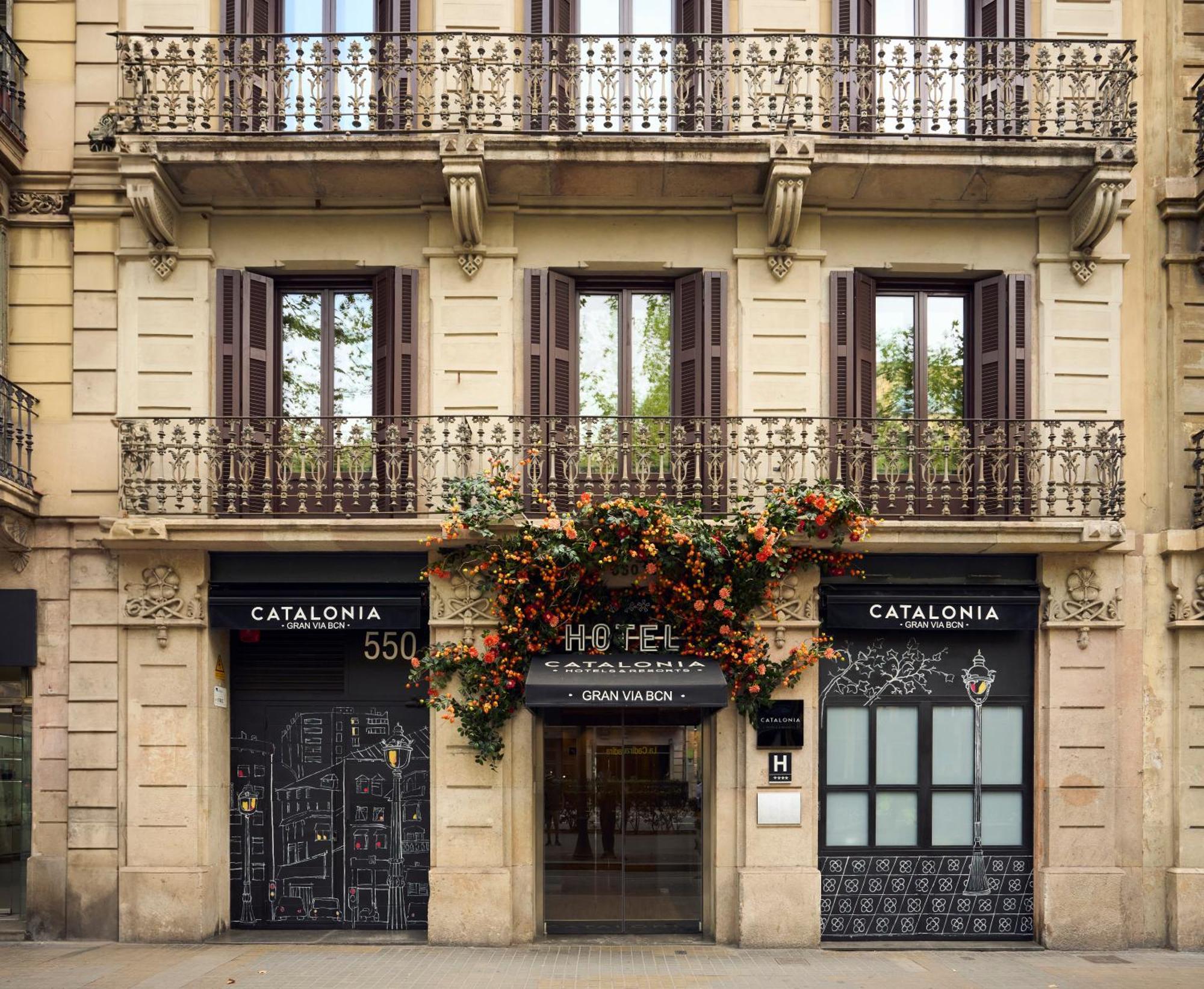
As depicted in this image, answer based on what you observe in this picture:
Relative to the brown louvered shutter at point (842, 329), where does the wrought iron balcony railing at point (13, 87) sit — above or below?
above

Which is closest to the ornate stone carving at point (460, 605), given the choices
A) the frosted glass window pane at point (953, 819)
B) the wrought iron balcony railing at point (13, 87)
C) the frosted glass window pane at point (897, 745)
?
the frosted glass window pane at point (897, 745)

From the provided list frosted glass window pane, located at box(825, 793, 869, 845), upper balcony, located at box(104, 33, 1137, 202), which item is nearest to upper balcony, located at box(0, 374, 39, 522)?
upper balcony, located at box(104, 33, 1137, 202)

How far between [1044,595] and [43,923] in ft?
37.7

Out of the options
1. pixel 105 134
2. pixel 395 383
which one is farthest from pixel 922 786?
pixel 105 134

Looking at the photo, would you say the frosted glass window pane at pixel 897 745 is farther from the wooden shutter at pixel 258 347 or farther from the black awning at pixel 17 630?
the black awning at pixel 17 630

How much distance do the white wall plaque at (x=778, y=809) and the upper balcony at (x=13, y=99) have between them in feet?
35.5

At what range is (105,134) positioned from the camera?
11.8 meters

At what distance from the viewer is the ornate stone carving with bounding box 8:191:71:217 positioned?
1195 cm

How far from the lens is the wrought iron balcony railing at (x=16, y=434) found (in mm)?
11266

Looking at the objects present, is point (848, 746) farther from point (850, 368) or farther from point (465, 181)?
point (465, 181)

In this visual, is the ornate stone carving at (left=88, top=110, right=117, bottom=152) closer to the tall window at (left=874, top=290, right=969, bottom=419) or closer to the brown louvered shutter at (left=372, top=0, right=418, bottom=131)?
the brown louvered shutter at (left=372, top=0, right=418, bottom=131)

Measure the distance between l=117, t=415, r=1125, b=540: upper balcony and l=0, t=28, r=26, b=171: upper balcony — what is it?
3322mm

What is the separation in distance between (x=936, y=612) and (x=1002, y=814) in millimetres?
2415

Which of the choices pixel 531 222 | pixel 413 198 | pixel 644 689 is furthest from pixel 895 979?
pixel 413 198
